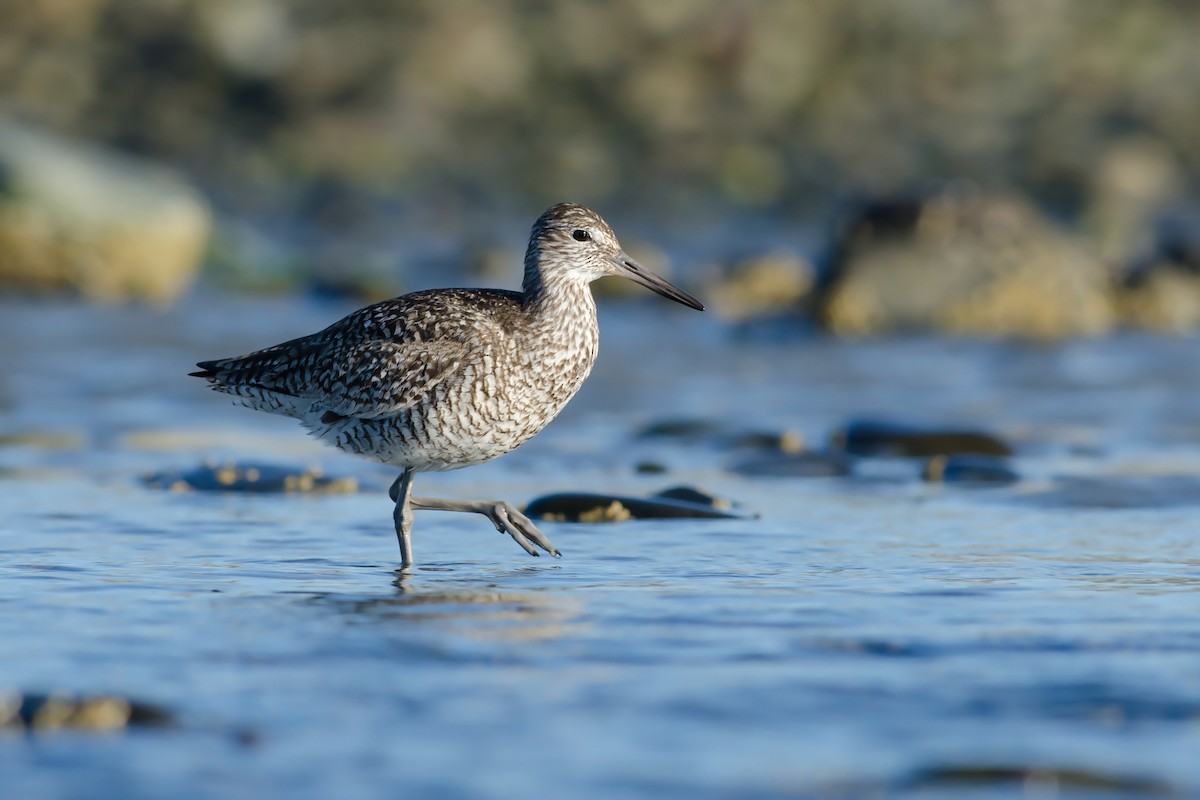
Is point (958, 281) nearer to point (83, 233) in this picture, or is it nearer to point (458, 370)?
point (83, 233)

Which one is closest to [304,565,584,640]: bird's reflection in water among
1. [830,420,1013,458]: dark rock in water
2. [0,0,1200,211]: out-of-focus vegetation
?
[830,420,1013,458]: dark rock in water

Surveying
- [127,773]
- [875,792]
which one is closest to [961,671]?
[875,792]

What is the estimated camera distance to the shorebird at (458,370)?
8.97m

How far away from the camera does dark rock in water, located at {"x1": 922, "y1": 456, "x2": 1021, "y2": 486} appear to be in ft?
36.1

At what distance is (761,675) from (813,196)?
947 inches

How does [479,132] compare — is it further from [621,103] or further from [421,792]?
[421,792]

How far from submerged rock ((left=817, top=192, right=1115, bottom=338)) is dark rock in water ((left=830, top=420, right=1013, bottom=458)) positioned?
6.05 m

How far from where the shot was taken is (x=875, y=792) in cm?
520

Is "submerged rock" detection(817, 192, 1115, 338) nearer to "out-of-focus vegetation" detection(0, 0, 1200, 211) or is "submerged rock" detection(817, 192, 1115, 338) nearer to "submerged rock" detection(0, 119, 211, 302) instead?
"submerged rock" detection(0, 119, 211, 302)

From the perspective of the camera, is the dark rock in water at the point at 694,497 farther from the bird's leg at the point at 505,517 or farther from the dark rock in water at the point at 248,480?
the dark rock in water at the point at 248,480

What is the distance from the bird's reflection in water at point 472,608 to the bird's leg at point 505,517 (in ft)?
1.97

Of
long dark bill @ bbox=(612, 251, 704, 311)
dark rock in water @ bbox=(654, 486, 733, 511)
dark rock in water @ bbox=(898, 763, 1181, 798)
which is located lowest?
dark rock in water @ bbox=(898, 763, 1181, 798)

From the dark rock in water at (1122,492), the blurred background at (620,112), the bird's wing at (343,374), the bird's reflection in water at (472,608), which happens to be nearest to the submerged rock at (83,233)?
the blurred background at (620,112)

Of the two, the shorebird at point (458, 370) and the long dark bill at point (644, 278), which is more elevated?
the long dark bill at point (644, 278)
